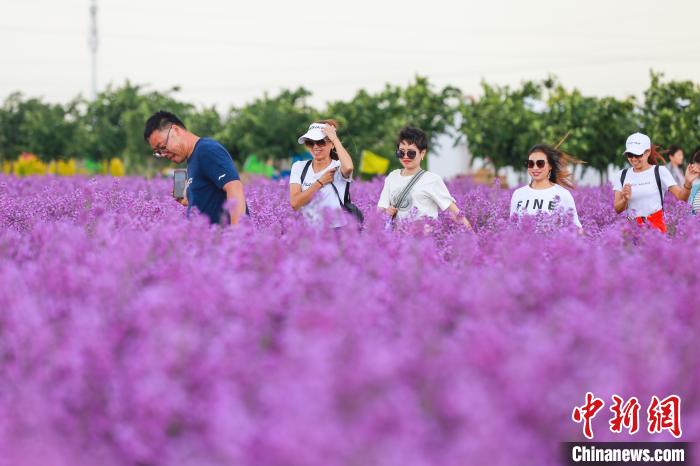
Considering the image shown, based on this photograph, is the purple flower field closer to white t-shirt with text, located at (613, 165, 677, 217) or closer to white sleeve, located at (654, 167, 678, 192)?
white t-shirt with text, located at (613, 165, 677, 217)

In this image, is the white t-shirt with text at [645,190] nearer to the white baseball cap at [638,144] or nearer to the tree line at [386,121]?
the white baseball cap at [638,144]

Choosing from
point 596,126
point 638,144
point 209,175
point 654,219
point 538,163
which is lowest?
point 654,219

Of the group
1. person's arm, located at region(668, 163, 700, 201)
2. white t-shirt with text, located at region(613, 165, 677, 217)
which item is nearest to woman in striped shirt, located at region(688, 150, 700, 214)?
person's arm, located at region(668, 163, 700, 201)

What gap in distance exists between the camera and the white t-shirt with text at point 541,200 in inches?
302

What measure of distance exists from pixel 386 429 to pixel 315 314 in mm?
496

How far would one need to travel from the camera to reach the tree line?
31.8 metres

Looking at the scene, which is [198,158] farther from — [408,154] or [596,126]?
[596,126]

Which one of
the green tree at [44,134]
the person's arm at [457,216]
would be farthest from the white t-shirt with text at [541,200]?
the green tree at [44,134]

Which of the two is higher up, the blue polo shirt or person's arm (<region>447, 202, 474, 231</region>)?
the blue polo shirt

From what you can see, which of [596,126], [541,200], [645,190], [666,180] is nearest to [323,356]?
[541,200]

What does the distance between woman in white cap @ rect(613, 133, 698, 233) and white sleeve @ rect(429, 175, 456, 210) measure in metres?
2.44

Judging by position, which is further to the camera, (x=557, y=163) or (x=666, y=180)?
(x=666, y=180)

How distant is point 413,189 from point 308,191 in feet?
3.61

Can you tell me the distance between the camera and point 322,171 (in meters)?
7.34
